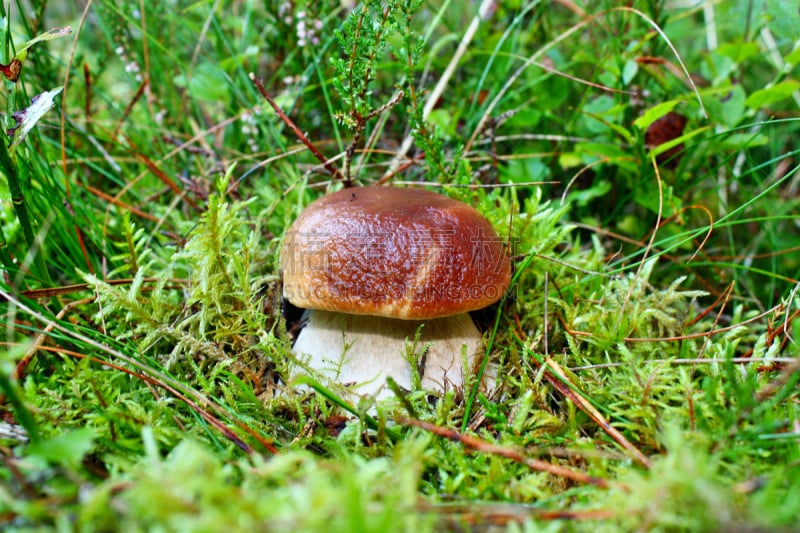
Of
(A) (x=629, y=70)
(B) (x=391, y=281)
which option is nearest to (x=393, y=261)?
(B) (x=391, y=281)

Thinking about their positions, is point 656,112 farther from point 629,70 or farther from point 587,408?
point 587,408

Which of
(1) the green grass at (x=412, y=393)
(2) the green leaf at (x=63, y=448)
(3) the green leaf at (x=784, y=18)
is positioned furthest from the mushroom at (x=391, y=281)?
(3) the green leaf at (x=784, y=18)

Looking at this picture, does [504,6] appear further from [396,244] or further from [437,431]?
[437,431]

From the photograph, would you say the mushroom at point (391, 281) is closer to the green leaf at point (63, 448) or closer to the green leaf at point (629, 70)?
the green leaf at point (63, 448)

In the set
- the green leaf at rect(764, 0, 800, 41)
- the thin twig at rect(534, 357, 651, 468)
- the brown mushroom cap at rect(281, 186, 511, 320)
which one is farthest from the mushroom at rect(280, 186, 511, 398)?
the green leaf at rect(764, 0, 800, 41)

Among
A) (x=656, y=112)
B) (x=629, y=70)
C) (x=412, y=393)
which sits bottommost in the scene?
(x=412, y=393)

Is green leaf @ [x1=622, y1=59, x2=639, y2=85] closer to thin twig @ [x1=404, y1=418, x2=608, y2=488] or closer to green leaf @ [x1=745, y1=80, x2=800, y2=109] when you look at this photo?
green leaf @ [x1=745, y1=80, x2=800, y2=109]

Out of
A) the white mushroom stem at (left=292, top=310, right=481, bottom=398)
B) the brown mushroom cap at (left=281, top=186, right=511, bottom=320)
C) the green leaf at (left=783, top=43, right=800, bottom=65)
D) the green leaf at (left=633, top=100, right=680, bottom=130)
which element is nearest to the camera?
the brown mushroom cap at (left=281, top=186, right=511, bottom=320)
